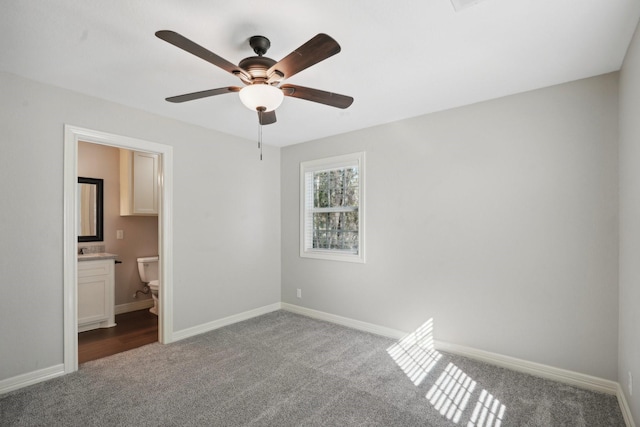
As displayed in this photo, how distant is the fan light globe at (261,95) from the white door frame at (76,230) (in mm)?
1763

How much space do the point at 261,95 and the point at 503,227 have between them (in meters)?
2.34

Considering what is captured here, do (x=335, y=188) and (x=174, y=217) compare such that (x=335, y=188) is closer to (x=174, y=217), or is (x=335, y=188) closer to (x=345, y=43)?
(x=174, y=217)

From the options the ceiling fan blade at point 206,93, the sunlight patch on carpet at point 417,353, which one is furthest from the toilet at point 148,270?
the sunlight patch on carpet at point 417,353

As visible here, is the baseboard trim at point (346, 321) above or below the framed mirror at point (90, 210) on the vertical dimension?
below

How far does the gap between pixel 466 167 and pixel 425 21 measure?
5.34ft

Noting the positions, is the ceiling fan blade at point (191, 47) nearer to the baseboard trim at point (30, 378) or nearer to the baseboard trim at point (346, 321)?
the baseboard trim at point (30, 378)

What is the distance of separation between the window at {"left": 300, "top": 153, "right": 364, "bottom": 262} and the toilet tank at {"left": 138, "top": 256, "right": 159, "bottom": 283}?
2201 millimetres

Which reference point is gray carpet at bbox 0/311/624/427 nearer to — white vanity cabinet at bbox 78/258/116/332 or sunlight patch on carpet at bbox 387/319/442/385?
sunlight patch on carpet at bbox 387/319/442/385

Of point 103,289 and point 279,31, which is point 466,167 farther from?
point 103,289

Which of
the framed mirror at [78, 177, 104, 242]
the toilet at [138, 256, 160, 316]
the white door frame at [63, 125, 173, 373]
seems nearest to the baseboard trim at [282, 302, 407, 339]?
the white door frame at [63, 125, 173, 373]

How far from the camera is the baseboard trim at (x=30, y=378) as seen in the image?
2447 mm

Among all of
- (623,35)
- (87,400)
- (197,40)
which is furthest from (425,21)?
(87,400)

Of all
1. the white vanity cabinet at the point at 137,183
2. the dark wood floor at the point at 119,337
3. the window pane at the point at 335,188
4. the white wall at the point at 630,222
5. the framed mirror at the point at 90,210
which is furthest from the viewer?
the white vanity cabinet at the point at 137,183

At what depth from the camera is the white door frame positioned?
2760 mm
